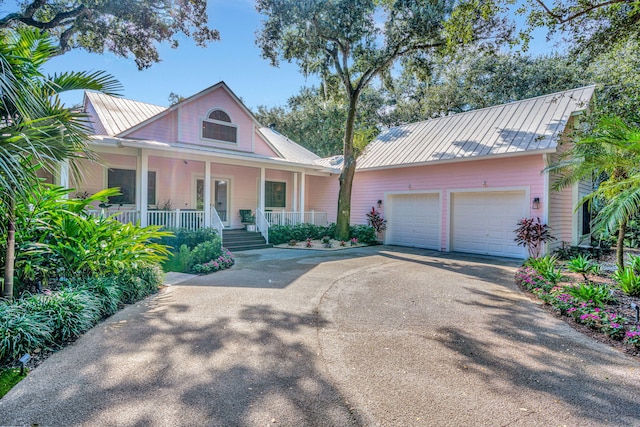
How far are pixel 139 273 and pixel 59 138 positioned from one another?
2.61 m

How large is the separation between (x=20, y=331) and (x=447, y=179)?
12.3 metres

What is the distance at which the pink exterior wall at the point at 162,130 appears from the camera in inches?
461

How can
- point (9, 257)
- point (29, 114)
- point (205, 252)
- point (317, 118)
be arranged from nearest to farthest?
point (29, 114), point (9, 257), point (205, 252), point (317, 118)

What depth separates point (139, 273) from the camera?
6.02 meters

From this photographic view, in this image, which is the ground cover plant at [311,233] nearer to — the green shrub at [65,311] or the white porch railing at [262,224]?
the white porch railing at [262,224]

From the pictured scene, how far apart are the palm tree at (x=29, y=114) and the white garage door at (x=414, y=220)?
11226 millimetres

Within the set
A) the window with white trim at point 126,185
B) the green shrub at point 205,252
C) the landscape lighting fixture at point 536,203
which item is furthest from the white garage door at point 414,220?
the window with white trim at point 126,185

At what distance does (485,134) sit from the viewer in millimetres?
12273

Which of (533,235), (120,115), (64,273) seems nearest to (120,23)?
(120,115)

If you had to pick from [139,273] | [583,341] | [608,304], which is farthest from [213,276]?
[608,304]

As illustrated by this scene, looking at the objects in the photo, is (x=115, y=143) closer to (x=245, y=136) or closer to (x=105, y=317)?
(x=245, y=136)

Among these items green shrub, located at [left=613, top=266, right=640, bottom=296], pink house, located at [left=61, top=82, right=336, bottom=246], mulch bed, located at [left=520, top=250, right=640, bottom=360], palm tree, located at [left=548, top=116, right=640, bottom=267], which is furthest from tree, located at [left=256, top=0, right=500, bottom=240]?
green shrub, located at [left=613, top=266, right=640, bottom=296]

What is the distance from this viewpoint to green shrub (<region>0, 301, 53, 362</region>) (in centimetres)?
337

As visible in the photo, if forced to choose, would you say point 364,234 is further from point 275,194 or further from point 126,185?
point 126,185
